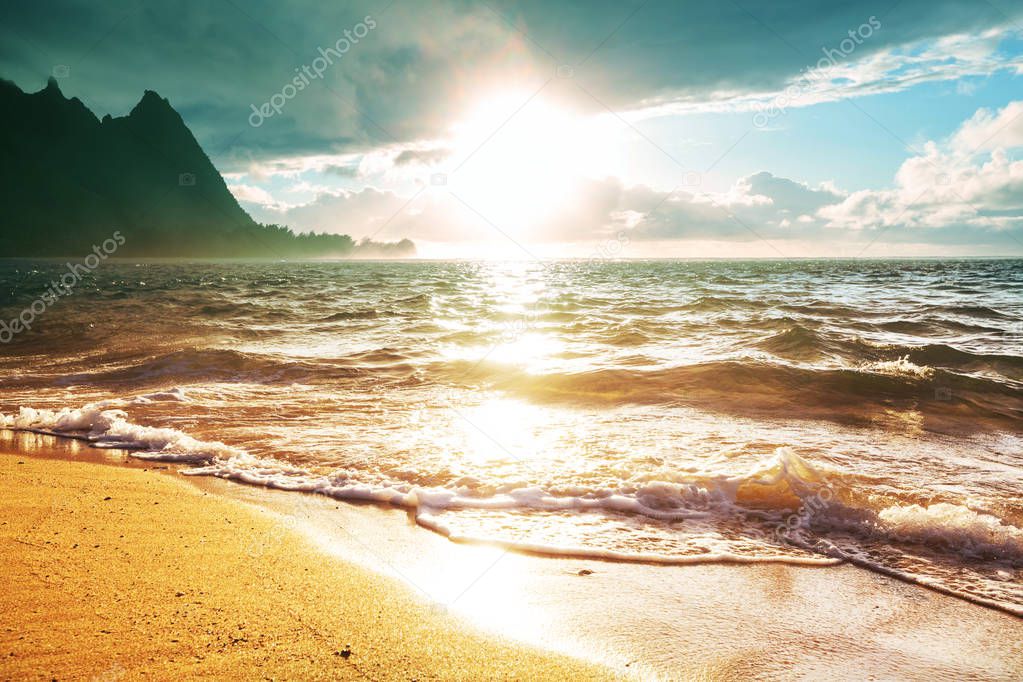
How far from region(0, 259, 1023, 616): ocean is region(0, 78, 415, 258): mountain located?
551 feet

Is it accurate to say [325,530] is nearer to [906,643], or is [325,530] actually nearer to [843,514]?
[906,643]

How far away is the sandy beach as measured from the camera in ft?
7.51

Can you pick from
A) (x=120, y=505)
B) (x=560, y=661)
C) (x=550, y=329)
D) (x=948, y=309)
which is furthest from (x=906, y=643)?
(x=948, y=309)

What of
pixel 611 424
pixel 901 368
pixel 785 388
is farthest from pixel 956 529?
pixel 901 368

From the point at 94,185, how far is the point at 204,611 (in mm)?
205594

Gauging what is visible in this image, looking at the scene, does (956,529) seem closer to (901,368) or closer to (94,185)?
(901,368)

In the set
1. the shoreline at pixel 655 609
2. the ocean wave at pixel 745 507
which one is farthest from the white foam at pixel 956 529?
the shoreline at pixel 655 609

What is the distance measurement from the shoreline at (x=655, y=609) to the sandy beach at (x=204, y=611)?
0.03 m

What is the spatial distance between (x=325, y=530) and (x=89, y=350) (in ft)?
39.3

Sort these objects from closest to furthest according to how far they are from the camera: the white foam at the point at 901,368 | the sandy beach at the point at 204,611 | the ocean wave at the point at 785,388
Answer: the sandy beach at the point at 204,611, the ocean wave at the point at 785,388, the white foam at the point at 901,368

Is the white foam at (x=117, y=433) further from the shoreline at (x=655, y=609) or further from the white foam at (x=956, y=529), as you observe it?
the white foam at (x=956, y=529)

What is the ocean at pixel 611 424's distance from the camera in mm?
4266

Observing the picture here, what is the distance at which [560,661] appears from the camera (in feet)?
8.29

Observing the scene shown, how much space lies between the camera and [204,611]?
8.85ft
